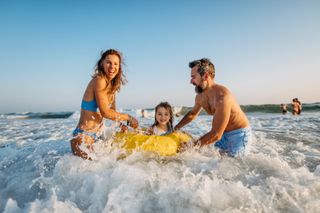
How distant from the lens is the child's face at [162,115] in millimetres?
5594

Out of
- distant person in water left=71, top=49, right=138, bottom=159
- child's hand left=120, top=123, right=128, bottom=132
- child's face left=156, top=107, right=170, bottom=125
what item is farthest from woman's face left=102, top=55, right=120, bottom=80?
child's face left=156, top=107, right=170, bottom=125

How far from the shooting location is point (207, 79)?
14.2 feet

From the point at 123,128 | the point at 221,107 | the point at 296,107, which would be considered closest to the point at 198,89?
the point at 221,107

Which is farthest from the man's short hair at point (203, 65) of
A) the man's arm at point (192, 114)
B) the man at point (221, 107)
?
the man's arm at point (192, 114)

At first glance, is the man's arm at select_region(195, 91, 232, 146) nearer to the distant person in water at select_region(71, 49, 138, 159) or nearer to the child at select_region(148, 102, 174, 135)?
the distant person in water at select_region(71, 49, 138, 159)

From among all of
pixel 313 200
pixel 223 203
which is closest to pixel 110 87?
pixel 223 203

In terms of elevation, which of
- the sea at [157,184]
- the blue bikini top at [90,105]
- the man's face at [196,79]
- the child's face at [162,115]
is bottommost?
the sea at [157,184]

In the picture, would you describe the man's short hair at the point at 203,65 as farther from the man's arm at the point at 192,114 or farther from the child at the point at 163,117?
the child at the point at 163,117

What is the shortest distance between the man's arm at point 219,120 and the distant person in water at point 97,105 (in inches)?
48.8

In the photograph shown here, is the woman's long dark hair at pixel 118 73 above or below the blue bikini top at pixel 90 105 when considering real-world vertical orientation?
above

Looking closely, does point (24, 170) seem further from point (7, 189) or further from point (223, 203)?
point (223, 203)

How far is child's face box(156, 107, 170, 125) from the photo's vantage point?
5.59 m

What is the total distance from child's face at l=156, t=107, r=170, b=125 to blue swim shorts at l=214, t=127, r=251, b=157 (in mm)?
1537

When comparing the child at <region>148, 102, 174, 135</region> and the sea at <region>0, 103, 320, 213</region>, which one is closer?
the sea at <region>0, 103, 320, 213</region>
